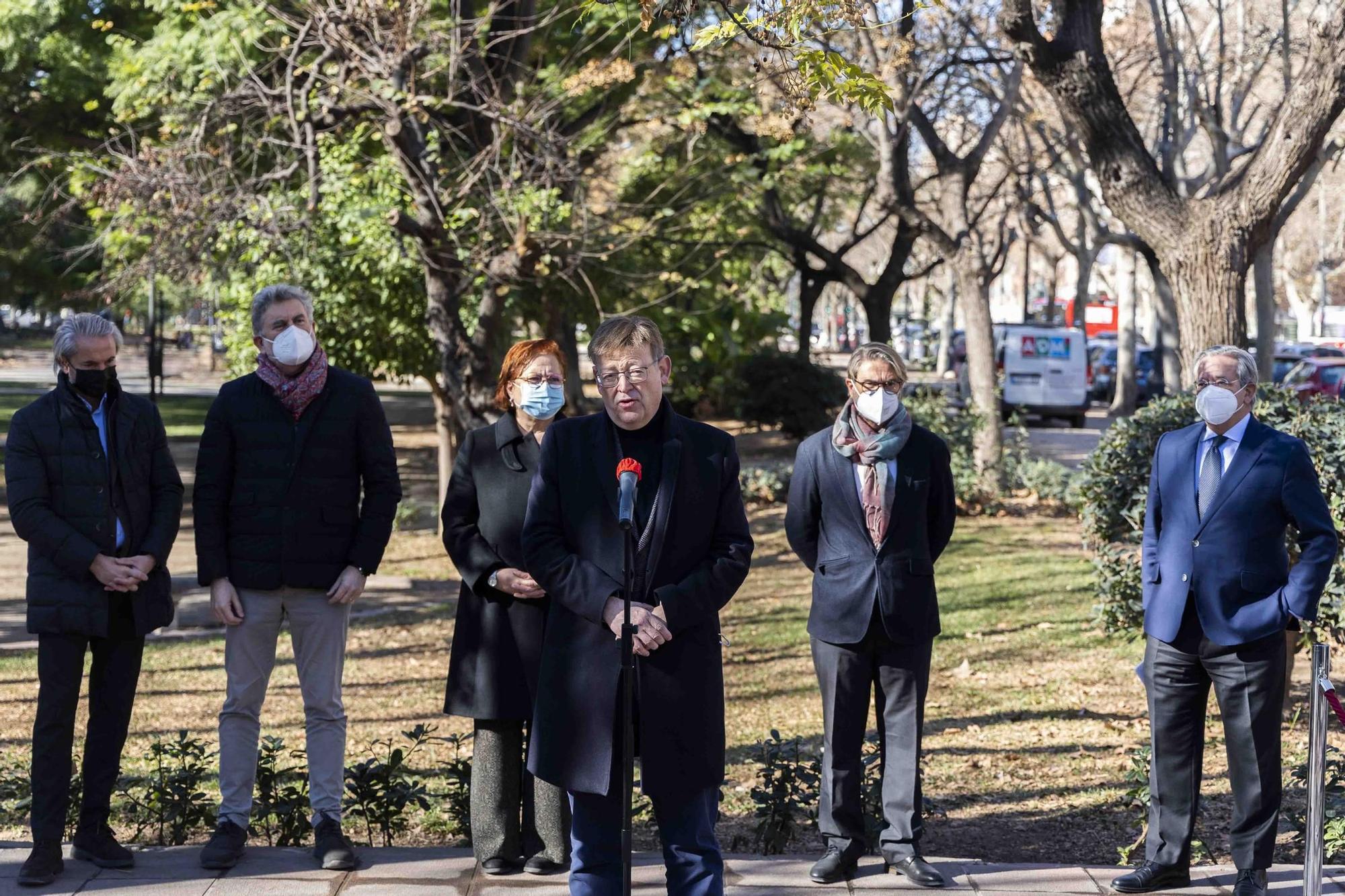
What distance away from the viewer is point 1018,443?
763 inches

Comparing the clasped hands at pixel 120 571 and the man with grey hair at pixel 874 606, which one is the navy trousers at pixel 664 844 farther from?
the clasped hands at pixel 120 571

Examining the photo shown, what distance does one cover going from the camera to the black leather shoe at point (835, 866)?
5.03 m

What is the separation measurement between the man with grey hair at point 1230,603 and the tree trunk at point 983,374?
12.7 meters

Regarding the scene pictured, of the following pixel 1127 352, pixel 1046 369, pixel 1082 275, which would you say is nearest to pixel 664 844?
pixel 1046 369

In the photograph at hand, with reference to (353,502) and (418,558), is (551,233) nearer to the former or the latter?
(418,558)

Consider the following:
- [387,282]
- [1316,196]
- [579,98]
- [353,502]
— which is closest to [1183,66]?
[579,98]

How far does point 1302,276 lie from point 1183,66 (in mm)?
61995

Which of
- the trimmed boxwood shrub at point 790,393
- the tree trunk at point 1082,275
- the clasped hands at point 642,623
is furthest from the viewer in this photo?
the tree trunk at point 1082,275

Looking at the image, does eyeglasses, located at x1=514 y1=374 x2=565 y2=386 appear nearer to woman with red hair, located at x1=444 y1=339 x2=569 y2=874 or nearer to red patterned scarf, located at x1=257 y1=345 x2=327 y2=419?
woman with red hair, located at x1=444 y1=339 x2=569 y2=874

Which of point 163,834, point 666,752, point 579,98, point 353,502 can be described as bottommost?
point 163,834

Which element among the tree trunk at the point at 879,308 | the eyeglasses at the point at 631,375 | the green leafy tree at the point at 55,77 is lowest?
the eyeglasses at the point at 631,375

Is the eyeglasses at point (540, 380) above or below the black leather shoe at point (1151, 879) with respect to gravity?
above

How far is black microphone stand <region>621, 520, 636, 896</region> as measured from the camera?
371 cm

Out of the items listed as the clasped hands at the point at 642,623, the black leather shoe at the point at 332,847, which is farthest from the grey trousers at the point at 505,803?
the clasped hands at the point at 642,623
